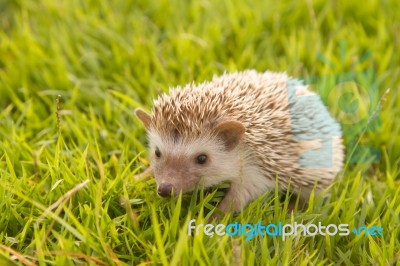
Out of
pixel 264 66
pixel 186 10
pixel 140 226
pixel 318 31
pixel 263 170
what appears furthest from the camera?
pixel 186 10

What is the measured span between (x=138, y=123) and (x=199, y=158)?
3.26 ft

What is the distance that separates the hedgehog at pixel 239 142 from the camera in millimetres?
3256

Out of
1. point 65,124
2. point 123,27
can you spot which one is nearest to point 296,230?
point 65,124

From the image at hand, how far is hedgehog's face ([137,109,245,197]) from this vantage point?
3213 mm

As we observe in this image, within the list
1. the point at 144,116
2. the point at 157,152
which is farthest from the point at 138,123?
the point at 157,152

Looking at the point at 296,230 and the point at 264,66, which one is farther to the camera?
the point at 264,66

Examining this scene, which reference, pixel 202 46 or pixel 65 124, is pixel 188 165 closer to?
pixel 65 124

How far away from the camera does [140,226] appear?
10.4ft

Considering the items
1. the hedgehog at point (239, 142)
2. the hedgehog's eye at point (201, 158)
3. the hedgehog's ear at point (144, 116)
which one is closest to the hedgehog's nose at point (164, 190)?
the hedgehog at point (239, 142)

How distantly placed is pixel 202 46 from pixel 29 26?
68.5 inches

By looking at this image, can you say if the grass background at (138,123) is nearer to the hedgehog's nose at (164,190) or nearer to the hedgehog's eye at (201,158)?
the hedgehog's nose at (164,190)

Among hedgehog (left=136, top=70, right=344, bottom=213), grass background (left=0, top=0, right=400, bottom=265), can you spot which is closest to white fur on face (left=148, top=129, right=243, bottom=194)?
hedgehog (left=136, top=70, right=344, bottom=213)

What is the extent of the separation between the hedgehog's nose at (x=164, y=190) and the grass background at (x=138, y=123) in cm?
6

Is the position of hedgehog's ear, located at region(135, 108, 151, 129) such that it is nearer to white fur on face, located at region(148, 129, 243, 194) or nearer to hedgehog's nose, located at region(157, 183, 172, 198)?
white fur on face, located at region(148, 129, 243, 194)
